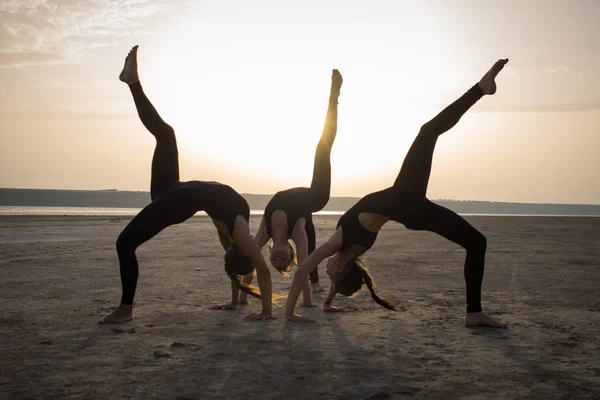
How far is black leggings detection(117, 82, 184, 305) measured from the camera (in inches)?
241

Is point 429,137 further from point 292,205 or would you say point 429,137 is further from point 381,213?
point 292,205

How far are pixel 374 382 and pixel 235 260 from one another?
8.90 ft

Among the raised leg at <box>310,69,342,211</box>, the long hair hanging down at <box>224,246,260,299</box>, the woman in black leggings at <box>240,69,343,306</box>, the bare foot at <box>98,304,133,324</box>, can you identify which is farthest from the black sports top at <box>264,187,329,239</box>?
the bare foot at <box>98,304,133,324</box>

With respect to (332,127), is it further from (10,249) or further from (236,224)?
(10,249)

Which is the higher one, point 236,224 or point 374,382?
point 236,224

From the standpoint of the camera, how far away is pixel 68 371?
13.7 ft

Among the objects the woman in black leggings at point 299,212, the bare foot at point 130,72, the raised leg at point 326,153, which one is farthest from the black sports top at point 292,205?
the bare foot at point 130,72

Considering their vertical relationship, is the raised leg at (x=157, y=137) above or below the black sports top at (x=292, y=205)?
above

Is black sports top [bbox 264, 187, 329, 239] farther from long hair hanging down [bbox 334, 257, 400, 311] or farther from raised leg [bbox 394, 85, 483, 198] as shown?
raised leg [bbox 394, 85, 483, 198]

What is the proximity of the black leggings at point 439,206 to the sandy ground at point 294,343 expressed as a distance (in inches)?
23.9

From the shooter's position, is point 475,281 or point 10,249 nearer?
point 475,281

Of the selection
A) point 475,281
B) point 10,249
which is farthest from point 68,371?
point 10,249

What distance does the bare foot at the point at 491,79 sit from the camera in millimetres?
6211

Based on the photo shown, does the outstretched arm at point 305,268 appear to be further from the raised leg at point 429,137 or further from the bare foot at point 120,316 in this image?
the bare foot at point 120,316
